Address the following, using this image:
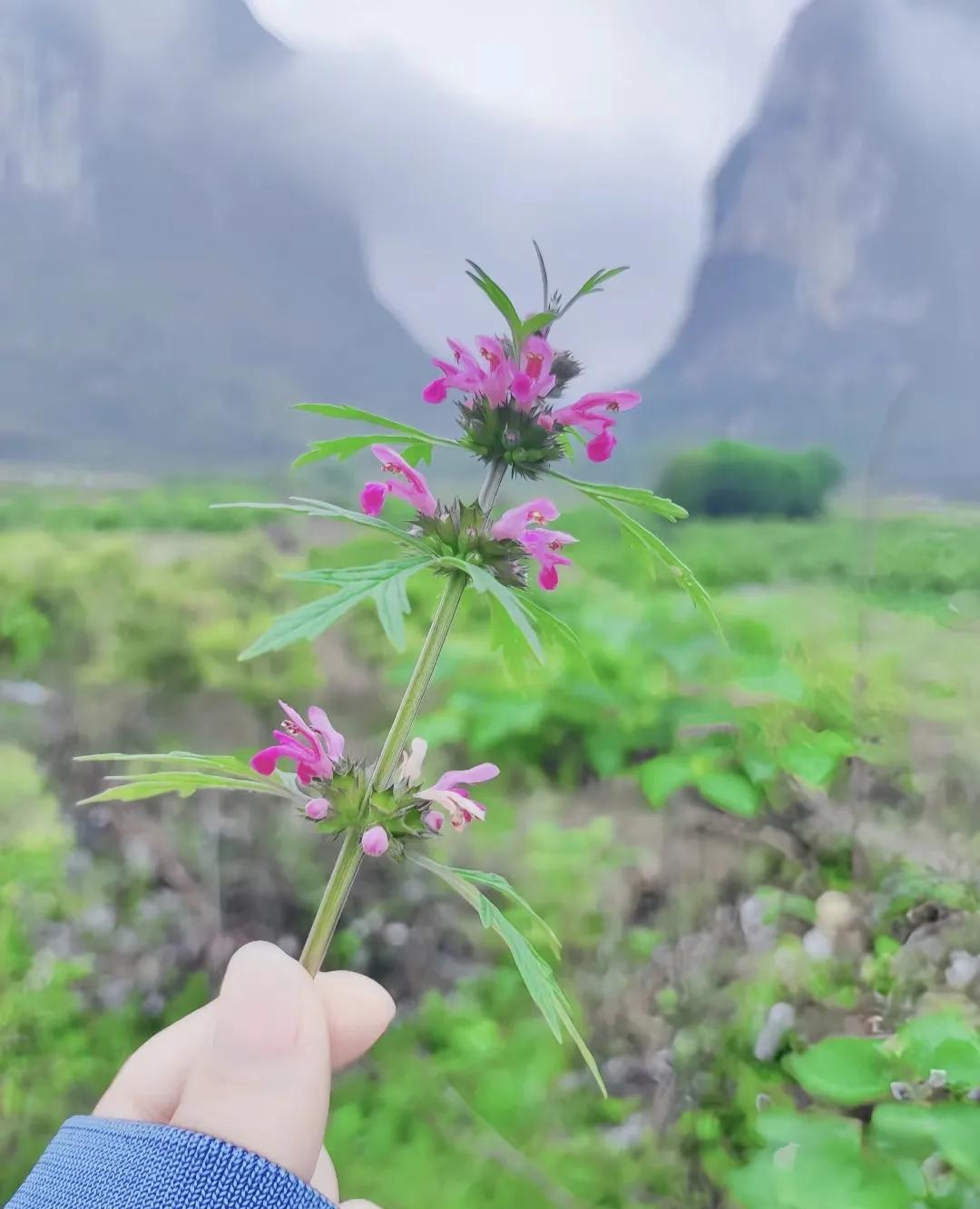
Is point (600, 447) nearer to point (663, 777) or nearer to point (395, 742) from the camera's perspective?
point (395, 742)

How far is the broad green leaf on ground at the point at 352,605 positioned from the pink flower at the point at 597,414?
84 mm

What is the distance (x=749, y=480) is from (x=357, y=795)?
928 millimetres

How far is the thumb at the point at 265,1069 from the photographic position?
0.90 feet

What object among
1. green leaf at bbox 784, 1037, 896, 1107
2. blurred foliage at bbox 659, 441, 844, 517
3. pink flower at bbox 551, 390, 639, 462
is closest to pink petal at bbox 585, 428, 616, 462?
pink flower at bbox 551, 390, 639, 462

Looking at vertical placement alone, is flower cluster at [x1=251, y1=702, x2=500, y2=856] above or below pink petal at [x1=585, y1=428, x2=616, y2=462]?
below

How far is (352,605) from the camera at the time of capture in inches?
9.9

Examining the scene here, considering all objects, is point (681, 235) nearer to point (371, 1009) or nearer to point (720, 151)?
point (720, 151)

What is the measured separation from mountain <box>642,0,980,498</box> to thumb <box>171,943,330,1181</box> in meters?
0.96

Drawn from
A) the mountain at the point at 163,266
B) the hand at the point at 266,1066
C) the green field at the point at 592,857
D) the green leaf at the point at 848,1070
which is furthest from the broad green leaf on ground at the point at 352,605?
the mountain at the point at 163,266

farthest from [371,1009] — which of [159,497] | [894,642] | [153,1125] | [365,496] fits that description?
[159,497]

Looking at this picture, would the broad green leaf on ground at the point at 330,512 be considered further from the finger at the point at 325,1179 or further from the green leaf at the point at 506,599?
the finger at the point at 325,1179

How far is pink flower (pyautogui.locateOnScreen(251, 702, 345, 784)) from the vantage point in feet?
1.02

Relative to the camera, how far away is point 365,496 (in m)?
0.32

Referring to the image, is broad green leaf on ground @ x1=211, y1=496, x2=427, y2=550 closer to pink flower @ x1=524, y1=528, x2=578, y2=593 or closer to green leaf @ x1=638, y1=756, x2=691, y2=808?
pink flower @ x1=524, y1=528, x2=578, y2=593
